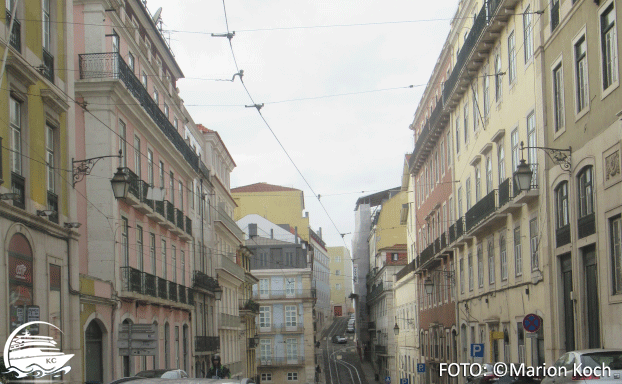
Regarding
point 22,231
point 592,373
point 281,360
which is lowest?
point 281,360

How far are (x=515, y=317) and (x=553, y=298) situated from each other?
3.96m

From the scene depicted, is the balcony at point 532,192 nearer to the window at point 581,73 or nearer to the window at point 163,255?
the window at point 581,73

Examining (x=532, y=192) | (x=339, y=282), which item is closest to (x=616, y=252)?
(x=532, y=192)

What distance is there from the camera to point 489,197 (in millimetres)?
A: 28062

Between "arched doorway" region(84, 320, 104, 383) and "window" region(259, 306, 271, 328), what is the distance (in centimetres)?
4827

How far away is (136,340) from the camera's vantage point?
2117 centimetres

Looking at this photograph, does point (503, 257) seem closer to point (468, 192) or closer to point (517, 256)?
point (517, 256)

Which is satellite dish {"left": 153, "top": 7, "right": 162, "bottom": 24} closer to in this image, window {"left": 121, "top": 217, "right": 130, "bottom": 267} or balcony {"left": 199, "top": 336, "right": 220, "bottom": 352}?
window {"left": 121, "top": 217, "right": 130, "bottom": 267}

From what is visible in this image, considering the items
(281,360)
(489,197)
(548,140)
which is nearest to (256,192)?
(281,360)

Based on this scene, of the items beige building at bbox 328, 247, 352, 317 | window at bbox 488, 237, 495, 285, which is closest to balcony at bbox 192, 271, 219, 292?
window at bbox 488, 237, 495, 285

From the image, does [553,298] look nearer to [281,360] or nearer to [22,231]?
[22,231]

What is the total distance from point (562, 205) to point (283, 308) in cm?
5202

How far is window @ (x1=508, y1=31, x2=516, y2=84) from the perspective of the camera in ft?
85.6

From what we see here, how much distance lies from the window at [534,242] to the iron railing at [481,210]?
2.89 m
